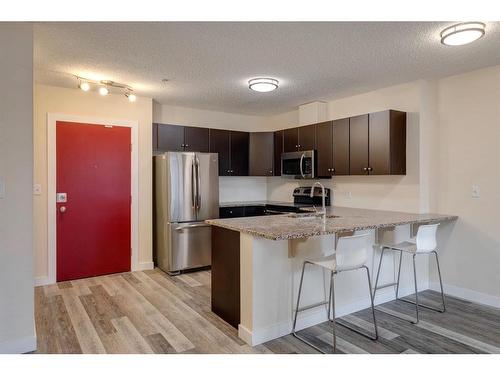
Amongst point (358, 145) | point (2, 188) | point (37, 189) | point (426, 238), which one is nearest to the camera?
point (2, 188)

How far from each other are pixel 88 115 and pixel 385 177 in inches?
150

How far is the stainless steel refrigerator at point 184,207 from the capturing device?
173 inches

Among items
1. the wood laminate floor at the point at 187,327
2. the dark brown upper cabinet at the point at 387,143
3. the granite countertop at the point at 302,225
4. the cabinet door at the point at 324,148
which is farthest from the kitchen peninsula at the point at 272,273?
the cabinet door at the point at 324,148

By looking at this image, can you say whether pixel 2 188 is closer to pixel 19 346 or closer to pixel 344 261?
pixel 19 346

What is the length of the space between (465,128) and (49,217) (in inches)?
189

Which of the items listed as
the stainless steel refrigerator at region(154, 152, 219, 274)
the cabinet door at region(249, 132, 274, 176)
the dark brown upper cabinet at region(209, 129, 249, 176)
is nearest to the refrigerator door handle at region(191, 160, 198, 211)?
the stainless steel refrigerator at region(154, 152, 219, 274)

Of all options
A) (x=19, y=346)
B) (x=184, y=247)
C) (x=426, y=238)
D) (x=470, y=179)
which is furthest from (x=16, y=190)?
(x=470, y=179)

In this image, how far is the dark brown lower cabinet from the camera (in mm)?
2805

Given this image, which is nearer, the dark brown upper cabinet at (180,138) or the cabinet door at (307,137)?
the cabinet door at (307,137)

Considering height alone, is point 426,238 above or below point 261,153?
below

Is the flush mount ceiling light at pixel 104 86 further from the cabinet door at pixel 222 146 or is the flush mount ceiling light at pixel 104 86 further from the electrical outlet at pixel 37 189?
the cabinet door at pixel 222 146

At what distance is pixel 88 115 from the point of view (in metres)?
4.22

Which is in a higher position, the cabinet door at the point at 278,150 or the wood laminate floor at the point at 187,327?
the cabinet door at the point at 278,150

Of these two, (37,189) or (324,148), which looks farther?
(324,148)
